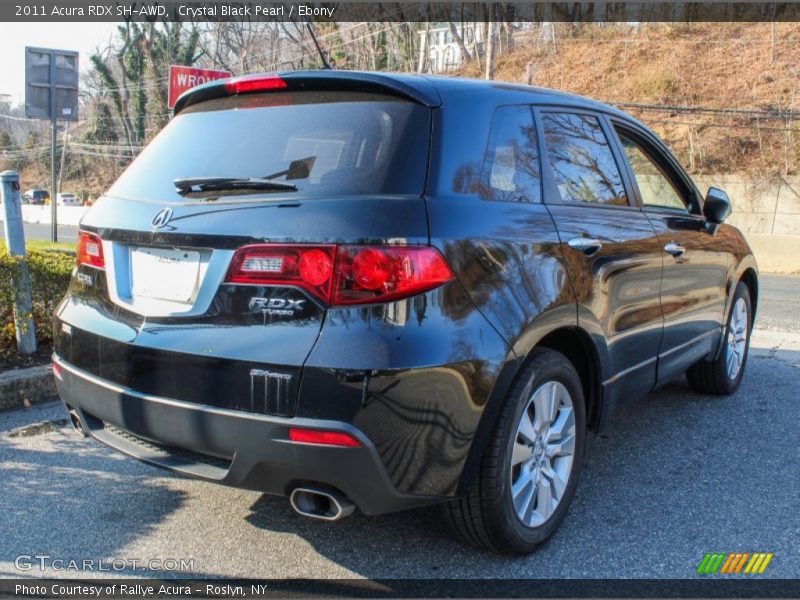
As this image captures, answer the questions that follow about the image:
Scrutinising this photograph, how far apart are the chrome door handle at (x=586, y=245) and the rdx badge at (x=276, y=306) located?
1283 mm

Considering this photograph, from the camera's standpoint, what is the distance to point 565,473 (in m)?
3.08

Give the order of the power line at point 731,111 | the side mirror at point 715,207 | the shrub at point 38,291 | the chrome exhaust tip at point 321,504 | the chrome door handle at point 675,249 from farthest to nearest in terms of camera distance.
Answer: the power line at point 731,111, the shrub at point 38,291, the side mirror at point 715,207, the chrome door handle at point 675,249, the chrome exhaust tip at point 321,504

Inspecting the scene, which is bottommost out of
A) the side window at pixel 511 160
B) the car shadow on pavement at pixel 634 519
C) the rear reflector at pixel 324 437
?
the car shadow on pavement at pixel 634 519

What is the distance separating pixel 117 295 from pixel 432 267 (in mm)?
1214

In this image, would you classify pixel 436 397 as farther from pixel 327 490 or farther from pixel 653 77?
pixel 653 77

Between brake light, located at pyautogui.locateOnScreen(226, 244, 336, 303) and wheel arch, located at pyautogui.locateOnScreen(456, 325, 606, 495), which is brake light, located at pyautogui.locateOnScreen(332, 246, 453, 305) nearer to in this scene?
brake light, located at pyautogui.locateOnScreen(226, 244, 336, 303)

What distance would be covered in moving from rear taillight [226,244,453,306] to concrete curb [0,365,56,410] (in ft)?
9.80

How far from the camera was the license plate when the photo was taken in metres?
2.54

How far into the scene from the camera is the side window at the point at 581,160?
3.27 meters

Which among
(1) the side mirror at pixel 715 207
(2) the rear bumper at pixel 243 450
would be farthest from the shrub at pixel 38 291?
(1) the side mirror at pixel 715 207

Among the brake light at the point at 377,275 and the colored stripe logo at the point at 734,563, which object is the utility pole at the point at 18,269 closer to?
the brake light at the point at 377,275

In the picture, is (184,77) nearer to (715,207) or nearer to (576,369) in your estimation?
(715,207)

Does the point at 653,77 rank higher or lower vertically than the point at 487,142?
higher

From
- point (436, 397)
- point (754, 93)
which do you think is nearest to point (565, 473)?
point (436, 397)
